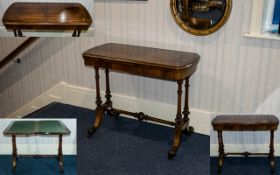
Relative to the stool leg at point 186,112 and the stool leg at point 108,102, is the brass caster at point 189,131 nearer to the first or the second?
the stool leg at point 186,112

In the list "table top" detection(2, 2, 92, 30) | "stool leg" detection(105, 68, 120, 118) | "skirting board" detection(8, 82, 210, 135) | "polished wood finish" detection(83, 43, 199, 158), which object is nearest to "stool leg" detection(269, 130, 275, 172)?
"polished wood finish" detection(83, 43, 199, 158)

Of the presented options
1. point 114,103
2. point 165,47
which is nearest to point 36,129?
point 165,47

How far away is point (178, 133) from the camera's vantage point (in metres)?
2.92

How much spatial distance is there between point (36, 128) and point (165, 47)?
1.85 m

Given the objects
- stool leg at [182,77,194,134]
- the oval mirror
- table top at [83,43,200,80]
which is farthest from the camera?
stool leg at [182,77,194,134]

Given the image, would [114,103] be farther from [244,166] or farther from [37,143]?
[37,143]

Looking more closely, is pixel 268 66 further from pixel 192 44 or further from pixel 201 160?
pixel 201 160

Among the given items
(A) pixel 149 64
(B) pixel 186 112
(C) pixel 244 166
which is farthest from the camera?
(B) pixel 186 112

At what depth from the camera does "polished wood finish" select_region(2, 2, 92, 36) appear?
7.34ft

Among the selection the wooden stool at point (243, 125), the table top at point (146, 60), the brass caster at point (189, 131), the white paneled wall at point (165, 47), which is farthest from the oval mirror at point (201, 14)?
the wooden stool at point (243, 125)

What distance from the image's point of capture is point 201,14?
288 centimetres

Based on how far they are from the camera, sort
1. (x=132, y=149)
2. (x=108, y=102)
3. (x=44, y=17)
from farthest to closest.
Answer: (x=108, y=102), (x=132, y=149), (x=44, y=17)

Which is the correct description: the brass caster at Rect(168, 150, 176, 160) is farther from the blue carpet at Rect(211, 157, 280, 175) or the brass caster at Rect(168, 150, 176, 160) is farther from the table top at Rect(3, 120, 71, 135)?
the table top at Rect(3, 120, 71, 135)

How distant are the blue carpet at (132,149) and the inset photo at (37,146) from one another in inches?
36.5
